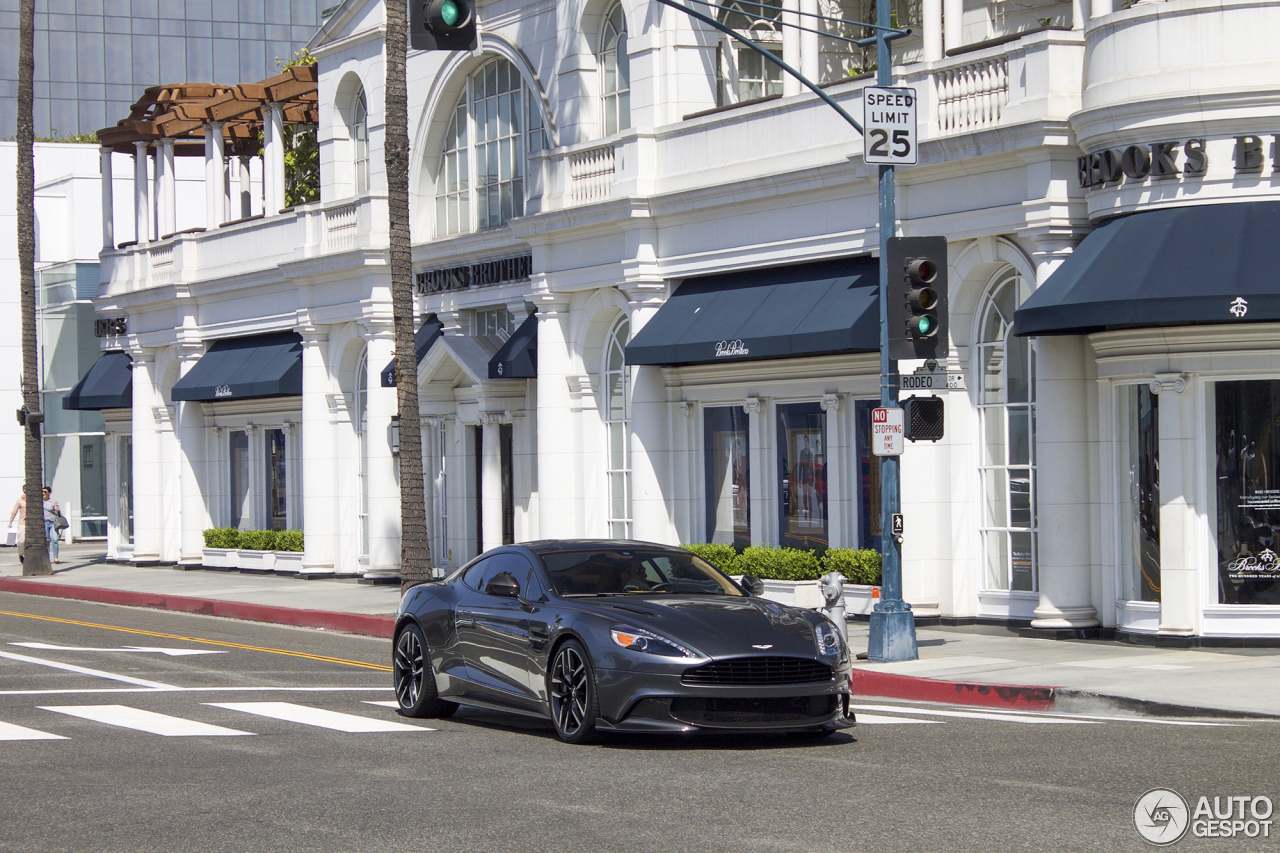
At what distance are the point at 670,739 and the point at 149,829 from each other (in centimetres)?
434

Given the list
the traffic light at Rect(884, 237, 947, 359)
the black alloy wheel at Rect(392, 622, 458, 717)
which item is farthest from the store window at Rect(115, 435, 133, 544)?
the black alloy wheel at Rect(392, 622, 458, 717)

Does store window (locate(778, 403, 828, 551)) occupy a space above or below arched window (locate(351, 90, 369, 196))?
below

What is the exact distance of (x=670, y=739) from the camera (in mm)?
12250

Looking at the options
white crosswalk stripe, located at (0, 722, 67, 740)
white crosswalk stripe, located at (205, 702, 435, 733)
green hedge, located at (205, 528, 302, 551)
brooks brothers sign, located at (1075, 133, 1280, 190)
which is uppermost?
brooks brothers sign, located at (1075, 133, 1280, 190)

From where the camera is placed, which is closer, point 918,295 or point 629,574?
point 629,574

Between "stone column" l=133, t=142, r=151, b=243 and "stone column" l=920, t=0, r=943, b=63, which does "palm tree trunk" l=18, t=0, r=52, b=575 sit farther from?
"stone column" l=920, t=0, r=943, b=63

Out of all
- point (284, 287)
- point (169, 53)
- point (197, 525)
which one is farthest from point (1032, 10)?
point (169, 53)

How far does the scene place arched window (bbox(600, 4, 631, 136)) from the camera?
26.2 metres

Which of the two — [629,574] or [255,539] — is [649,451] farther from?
[255,539]

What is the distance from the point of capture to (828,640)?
1187 cm

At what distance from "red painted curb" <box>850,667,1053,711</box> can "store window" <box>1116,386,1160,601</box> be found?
3.96m

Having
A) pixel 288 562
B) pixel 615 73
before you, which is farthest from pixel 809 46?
pixel 288 562

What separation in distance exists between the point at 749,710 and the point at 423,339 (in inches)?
806

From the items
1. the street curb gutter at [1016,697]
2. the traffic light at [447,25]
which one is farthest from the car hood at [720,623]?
the traffic light at [447,25]
